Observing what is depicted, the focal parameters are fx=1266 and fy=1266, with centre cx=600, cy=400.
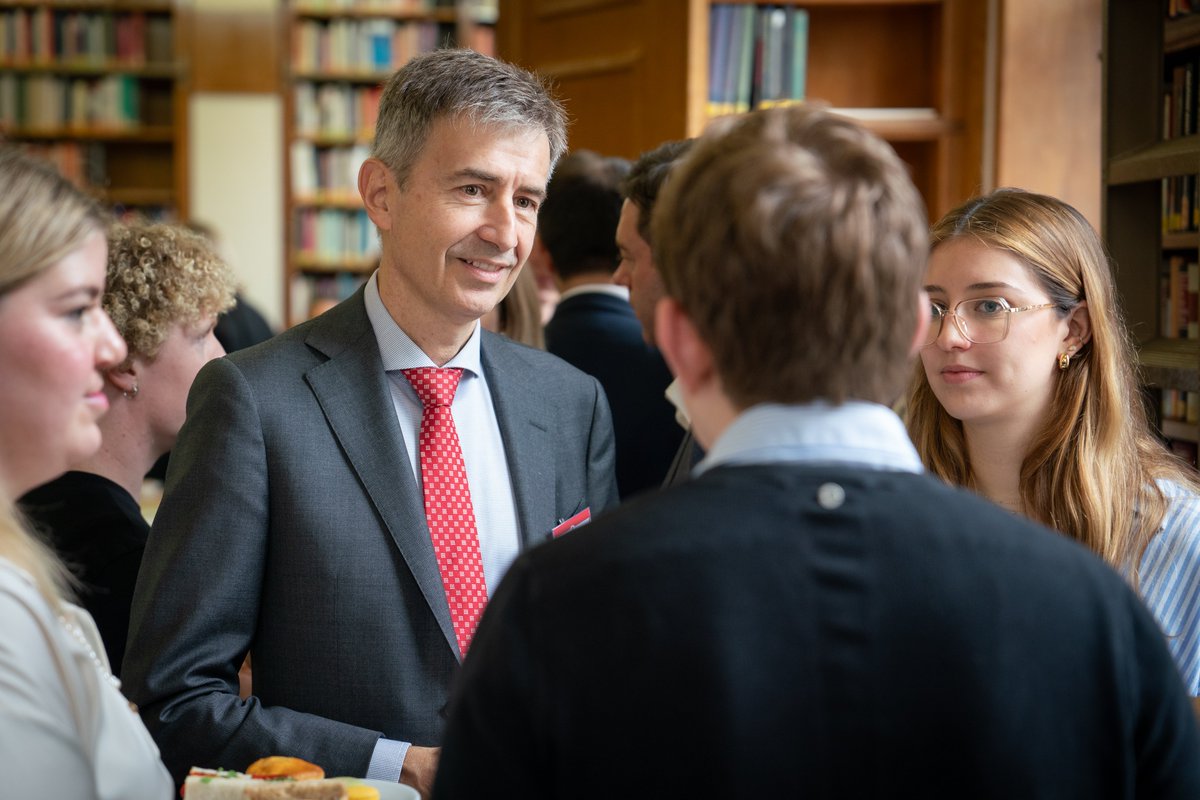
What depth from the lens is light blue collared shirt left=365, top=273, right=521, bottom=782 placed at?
1888 millimetres

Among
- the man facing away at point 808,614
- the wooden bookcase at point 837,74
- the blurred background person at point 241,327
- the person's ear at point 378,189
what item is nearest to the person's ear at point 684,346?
the man facing away at point 808,614

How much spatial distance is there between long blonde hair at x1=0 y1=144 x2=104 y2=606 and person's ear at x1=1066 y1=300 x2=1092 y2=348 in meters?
1.50

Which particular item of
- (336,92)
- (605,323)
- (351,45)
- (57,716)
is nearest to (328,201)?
(336,92)

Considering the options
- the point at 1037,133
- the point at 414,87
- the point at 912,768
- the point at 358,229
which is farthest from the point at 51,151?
the point at 912,768

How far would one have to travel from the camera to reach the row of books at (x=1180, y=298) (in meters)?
2.70

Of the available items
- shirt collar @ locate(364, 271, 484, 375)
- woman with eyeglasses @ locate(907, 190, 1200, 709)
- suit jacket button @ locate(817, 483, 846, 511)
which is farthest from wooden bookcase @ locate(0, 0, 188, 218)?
suit jacket button @ locate(817, 483, 846, 511)

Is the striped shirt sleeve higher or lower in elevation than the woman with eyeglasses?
lower

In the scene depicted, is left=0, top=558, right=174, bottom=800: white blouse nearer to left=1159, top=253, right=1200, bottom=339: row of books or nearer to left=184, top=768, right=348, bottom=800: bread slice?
left=184, top=768, right=348, bottom=800: bread slice

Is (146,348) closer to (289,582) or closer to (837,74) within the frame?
(289,582)

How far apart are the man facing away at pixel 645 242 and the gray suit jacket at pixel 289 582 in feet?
2.38

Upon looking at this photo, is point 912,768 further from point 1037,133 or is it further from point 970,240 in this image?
point 1037,133

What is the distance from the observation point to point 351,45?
802 centimetres

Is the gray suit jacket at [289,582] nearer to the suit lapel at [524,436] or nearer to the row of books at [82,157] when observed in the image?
the suit lapel at [524,436]

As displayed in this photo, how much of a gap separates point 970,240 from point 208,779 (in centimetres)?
140
